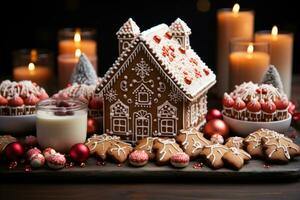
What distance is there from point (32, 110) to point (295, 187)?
0.91 m

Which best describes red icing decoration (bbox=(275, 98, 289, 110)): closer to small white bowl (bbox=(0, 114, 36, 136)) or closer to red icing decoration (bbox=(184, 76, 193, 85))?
red icing decoration (bbox=(184, 76, 193, 85))

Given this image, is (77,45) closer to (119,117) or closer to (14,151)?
(119,117)

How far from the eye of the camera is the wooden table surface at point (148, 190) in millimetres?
1872

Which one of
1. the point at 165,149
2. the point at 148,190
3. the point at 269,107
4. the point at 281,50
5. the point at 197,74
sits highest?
the point at 281,50

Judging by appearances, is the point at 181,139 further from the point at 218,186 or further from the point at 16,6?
the point at 16,6

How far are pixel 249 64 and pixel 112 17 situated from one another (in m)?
1.33

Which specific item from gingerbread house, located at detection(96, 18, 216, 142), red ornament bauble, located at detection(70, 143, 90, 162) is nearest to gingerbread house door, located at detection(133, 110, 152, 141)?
gingerbread house, located at detection(96, 18, 216, 142)

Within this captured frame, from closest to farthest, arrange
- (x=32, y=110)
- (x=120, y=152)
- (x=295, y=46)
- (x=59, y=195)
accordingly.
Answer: (x=59, y=195), (x=120, y=152), (x=32, y=110), (x=295, y=46)

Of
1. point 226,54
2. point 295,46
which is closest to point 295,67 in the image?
point 295,46

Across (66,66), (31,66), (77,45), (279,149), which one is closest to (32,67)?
(31,66)

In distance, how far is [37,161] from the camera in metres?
2.00

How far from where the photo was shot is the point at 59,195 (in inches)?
74.1

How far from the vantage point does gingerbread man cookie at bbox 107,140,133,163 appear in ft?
6.72

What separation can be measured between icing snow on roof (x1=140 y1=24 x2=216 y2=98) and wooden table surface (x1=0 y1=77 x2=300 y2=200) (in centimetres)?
33
